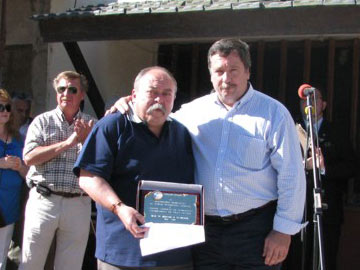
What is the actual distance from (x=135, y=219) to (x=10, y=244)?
2.90 m

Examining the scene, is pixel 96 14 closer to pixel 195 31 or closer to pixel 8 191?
pixel 195 31

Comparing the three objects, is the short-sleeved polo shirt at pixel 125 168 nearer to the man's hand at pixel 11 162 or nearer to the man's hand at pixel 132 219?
the man's hand at pixel 132 219

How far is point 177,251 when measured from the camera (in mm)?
2912

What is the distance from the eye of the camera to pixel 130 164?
2873mm

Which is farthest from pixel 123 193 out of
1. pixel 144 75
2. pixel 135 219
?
pixel 144 75

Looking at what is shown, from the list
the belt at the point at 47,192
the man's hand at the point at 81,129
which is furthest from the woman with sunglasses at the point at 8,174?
the man's hand at the point at 81,129

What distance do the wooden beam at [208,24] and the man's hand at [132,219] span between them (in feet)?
9.46

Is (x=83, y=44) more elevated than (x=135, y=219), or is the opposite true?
(x=83, y=44)

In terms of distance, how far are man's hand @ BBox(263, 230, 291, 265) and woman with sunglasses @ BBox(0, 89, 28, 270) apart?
2.61 m

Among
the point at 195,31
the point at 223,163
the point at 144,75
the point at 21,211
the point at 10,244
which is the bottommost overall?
the point at 10,244

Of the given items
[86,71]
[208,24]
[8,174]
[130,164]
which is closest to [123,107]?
[130,164]

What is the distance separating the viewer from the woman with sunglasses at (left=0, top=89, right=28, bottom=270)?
15.5 feet

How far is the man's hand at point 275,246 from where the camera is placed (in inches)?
114

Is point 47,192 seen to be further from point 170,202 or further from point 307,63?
point 307,63
